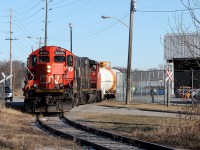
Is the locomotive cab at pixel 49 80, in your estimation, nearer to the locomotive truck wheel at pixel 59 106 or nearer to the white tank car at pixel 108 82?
the locomotive truck wheel at pixel 59 106

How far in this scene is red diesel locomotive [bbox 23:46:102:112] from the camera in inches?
994

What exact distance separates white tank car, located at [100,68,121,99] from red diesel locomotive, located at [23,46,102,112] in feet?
47.9

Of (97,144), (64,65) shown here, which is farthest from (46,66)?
(97,144)

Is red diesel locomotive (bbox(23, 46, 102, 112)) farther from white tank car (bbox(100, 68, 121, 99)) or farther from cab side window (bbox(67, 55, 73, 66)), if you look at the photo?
white tank car (bbox(100, 68, 121, 99))

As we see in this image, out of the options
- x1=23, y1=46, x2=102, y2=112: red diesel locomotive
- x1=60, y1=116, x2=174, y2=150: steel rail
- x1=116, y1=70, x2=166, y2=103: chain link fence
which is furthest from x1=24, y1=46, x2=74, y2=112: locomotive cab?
x1=116, y1=70, x2=166, y2=103: chain link fence

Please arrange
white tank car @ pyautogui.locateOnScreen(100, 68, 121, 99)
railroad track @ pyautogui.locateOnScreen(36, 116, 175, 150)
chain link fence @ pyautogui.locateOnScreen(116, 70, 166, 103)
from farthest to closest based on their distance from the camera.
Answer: white tank car @ pyautogui.locateOnScreen(100, 68, 121, 99)
chain link fence @ pyautogui.locateOnScreen(116, 70, 166, 103)
railroad track @ pyautogui.locateOnScreen(36, 116, 175, 150)

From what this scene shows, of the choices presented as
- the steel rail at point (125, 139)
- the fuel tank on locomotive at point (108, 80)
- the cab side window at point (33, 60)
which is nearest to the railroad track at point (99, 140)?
the steel rail at point (125, 139)

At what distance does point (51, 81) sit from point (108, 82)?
19.3 metres

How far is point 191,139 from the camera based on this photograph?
13.3 m

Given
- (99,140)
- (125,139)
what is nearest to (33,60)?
(99,140)

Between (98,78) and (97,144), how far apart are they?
25819mm

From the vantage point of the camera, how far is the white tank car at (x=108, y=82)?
43.1 meters

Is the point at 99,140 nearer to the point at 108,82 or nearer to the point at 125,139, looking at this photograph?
the point at 125,139

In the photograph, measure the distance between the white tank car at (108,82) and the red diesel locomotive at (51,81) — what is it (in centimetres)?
1461
